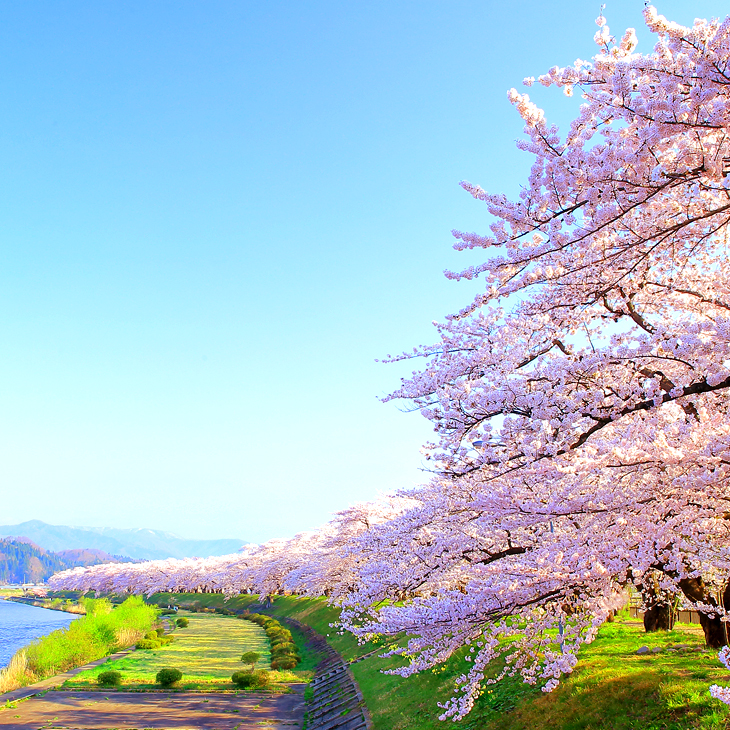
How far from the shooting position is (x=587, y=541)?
7.48 m

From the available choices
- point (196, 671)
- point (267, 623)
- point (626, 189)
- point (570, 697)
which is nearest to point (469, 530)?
point (570, 697)

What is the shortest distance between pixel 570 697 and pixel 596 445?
656 centimetres

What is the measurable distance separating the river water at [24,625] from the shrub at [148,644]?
8379 mm

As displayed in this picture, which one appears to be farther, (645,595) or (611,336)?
(645,595)

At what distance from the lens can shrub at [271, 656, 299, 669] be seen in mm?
30219

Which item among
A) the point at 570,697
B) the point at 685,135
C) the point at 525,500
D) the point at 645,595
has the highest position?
the point at 685,135

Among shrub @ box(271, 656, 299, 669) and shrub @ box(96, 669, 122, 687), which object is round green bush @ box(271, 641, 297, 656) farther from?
shrub @ box(96, 669, 122, 687)

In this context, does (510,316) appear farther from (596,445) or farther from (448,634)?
(448,634)

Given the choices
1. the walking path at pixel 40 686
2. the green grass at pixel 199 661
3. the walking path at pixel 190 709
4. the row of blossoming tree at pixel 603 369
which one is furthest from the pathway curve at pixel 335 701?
the walking path at pixel 40 686

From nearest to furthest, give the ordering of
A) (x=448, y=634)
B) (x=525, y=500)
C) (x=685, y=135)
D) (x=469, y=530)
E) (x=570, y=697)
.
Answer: (x=685, y=135) → (x=525, y=500) → (x=448, y=634) → (x=570, y=697) → (x=469, y=530)

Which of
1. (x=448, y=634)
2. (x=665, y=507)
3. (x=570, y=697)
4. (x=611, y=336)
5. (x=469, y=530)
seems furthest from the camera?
(x=469, y=530)

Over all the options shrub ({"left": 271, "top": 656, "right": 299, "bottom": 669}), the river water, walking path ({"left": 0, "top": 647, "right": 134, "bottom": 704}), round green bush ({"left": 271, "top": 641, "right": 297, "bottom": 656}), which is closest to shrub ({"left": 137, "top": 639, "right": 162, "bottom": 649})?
walking path ({"left": 0, "top": 647, "right": 134, "bottom": 704})

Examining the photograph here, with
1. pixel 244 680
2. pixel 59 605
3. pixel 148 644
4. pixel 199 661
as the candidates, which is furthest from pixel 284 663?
pixel 59 605

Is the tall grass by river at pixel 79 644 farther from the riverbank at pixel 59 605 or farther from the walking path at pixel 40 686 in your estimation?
the riverbank at pixel 59 605
